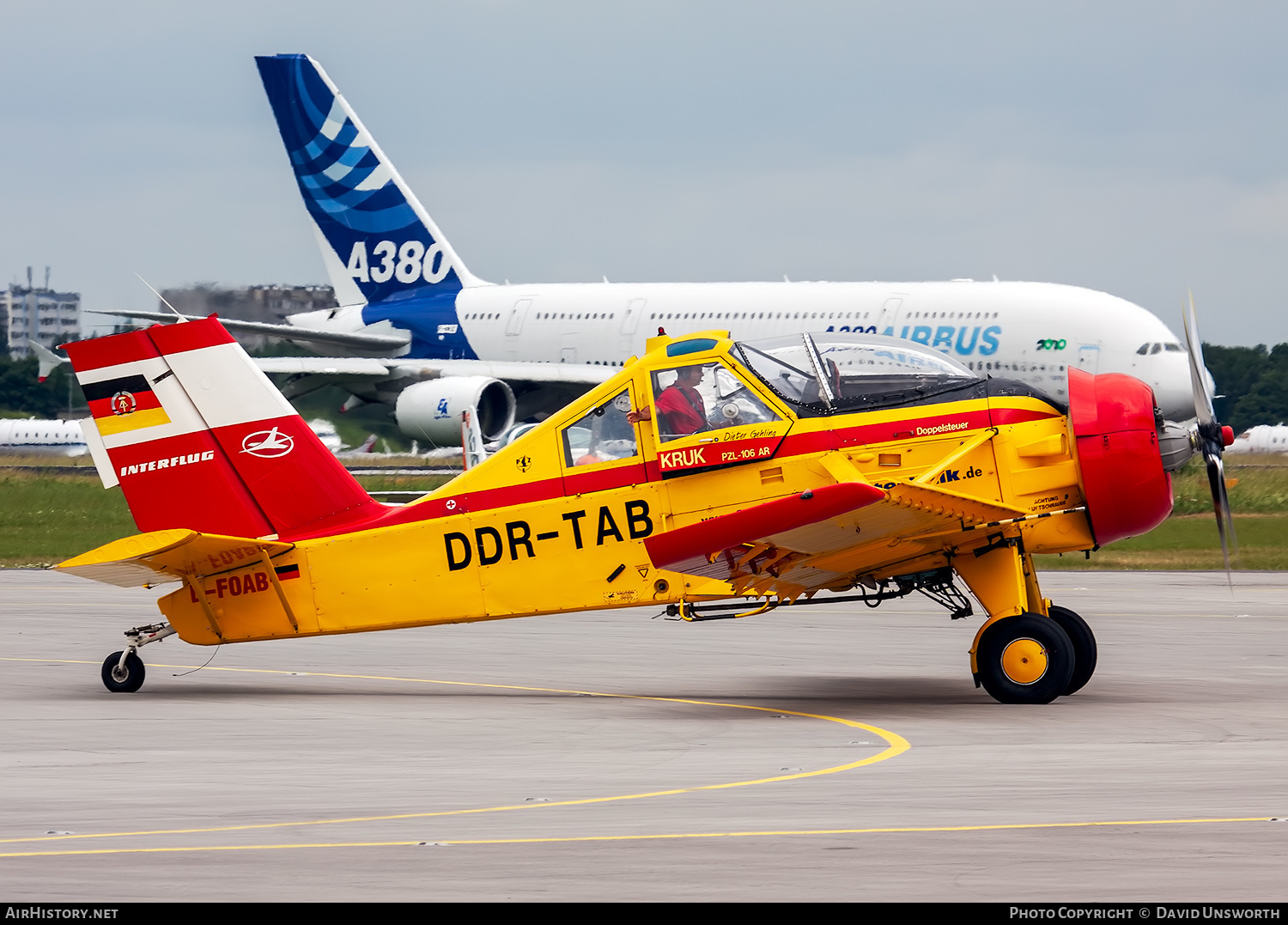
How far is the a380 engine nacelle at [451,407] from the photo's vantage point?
1492 inches

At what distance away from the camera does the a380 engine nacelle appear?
124 ft

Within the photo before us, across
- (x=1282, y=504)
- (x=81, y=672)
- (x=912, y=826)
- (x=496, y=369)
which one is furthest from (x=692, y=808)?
(x=496, y=369)

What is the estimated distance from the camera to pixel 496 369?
40406 millimetres

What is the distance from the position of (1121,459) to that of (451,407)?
26.9m

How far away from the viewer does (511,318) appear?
1684 inches

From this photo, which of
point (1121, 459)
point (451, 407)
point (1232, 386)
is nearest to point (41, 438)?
point (451, 407)

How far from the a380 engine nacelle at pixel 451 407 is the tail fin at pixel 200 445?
921 inches

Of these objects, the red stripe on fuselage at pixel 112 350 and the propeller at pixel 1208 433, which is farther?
the red stripe on fuselage at pixel 112 350

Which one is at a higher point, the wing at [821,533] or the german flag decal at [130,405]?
the german flag decal at [130,405]

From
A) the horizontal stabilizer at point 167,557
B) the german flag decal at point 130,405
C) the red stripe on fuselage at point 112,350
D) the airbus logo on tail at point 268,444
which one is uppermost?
the red stripe on fuselage at point 112,350

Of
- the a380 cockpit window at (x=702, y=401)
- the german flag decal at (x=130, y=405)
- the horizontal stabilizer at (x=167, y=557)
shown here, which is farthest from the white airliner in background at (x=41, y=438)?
the a380 cockpit window at (x=702, y=401)

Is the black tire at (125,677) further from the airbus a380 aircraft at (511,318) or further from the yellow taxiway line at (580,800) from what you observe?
the airbus a380 aircraft at (511,318)

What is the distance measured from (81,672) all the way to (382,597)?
3521 millimetres

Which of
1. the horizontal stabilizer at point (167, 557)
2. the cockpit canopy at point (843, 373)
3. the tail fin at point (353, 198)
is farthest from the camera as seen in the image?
the tail fin at point (353, 198)
